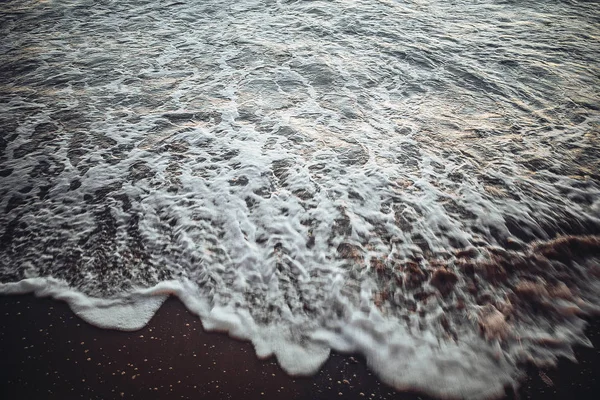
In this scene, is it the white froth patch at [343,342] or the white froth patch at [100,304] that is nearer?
the white froth patch at [343,342]

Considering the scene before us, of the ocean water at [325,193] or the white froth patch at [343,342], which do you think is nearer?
the white froth patch at [343,342]

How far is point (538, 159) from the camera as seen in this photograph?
2.48 m

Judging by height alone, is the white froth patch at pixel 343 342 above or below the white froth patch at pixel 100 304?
above

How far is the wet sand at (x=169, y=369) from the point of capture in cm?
133

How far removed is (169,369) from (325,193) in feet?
4.58

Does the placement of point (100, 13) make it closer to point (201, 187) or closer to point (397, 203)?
point (201, 187)

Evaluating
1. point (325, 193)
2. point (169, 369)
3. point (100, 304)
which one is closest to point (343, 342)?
point (169, 369)

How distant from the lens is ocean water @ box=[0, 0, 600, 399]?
62.0 inches

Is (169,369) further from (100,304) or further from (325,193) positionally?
(325,193)

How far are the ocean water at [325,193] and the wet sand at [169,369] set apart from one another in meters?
0.06

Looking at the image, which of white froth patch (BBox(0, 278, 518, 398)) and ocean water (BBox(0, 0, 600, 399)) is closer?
white froth patch (BBox(0, 278, 518, 398))

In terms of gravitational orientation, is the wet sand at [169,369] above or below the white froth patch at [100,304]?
above

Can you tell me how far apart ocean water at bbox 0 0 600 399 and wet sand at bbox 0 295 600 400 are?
0.06 metres

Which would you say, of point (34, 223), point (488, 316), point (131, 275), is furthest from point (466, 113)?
point (34, 223)
